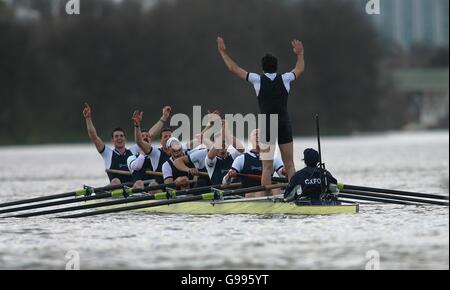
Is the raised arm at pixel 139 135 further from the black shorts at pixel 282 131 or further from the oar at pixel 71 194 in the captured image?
the black shorts at pixel 282 131

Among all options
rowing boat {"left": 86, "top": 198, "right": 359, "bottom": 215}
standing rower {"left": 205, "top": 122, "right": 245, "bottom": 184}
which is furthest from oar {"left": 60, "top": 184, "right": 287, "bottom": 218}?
standing rower {"left": 205, "top": 122, "right": 245, "bottom": 184}

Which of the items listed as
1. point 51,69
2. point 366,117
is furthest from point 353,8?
point 51,69

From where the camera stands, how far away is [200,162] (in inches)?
895

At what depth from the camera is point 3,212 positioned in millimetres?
22406

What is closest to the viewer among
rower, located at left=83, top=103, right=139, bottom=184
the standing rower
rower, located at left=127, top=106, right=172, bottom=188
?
the standing rower

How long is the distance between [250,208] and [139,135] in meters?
2.84

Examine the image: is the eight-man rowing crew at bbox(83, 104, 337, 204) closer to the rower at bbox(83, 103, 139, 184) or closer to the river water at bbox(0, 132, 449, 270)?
the rower at bbox(83, 103, 139, 184)

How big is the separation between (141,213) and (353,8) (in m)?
84.2

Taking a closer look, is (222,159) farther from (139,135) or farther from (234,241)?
(234,241)

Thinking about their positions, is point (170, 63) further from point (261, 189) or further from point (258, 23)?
point (261, 189)

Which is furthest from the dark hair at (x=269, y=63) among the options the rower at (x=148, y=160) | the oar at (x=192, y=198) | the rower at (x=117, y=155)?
the rower at (x=117, y=155)

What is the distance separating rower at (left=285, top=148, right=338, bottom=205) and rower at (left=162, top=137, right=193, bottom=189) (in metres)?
3.16

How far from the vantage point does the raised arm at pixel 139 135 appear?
73.0 ft

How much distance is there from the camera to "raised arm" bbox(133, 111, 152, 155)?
876 inches
